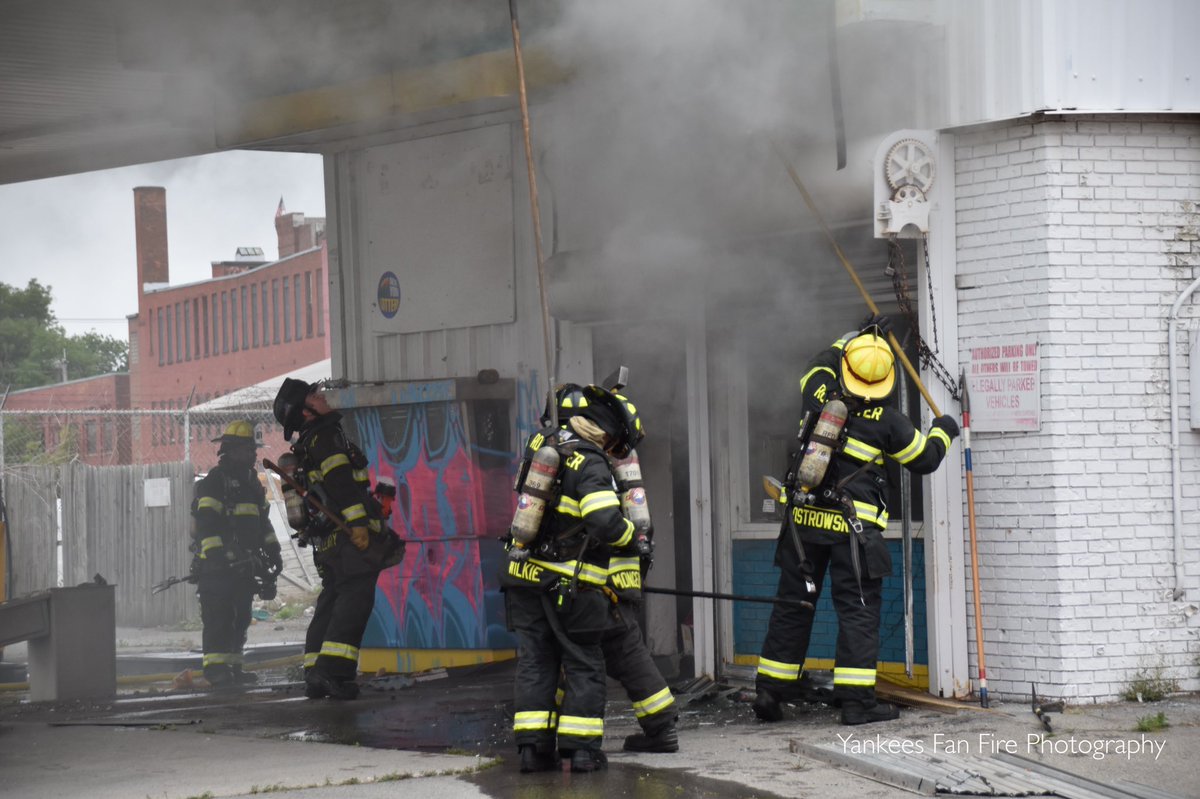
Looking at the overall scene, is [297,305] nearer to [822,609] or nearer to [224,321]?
[224,321]

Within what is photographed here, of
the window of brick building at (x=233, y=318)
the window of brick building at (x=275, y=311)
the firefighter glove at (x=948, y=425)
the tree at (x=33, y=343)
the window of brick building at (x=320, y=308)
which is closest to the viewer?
the firefighter glove at (x=948, y=425)

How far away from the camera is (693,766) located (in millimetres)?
6332

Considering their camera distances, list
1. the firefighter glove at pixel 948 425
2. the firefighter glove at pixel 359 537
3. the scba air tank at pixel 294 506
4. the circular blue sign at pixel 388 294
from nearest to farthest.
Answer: the firefighter glove at pixel 948 425, the firefighter glove at pixel 359 537, the scba air tank at pixel 294 506, the circular blue sign at pixel 388 294

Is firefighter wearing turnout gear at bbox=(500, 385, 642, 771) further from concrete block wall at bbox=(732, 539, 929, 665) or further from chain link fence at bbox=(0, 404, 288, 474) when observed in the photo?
chain link fence at bbox=(0, 404, 288, 474)

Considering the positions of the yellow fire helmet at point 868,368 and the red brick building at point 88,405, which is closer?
the yellow fire helmet at point 868,368

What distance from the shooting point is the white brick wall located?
7.16 metres

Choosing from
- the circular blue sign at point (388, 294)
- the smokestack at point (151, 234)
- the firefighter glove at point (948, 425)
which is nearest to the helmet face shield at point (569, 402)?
the firefighter glove at point (948, 425)

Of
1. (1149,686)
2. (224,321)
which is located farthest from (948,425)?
(224,321)

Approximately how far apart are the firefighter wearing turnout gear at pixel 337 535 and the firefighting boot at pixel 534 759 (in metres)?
3.21

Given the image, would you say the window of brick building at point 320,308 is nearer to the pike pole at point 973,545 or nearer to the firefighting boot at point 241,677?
the firefighting boot at point 241,677

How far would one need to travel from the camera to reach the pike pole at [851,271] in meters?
7.37

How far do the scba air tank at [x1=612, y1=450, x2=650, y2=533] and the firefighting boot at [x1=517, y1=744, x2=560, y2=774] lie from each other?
108 centimetres

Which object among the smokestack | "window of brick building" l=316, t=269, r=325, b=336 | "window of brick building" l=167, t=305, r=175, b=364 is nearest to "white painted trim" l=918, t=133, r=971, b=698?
the smokestack

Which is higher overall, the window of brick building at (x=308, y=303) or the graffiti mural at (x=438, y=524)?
the window of brick building at (x=308, y=303)
